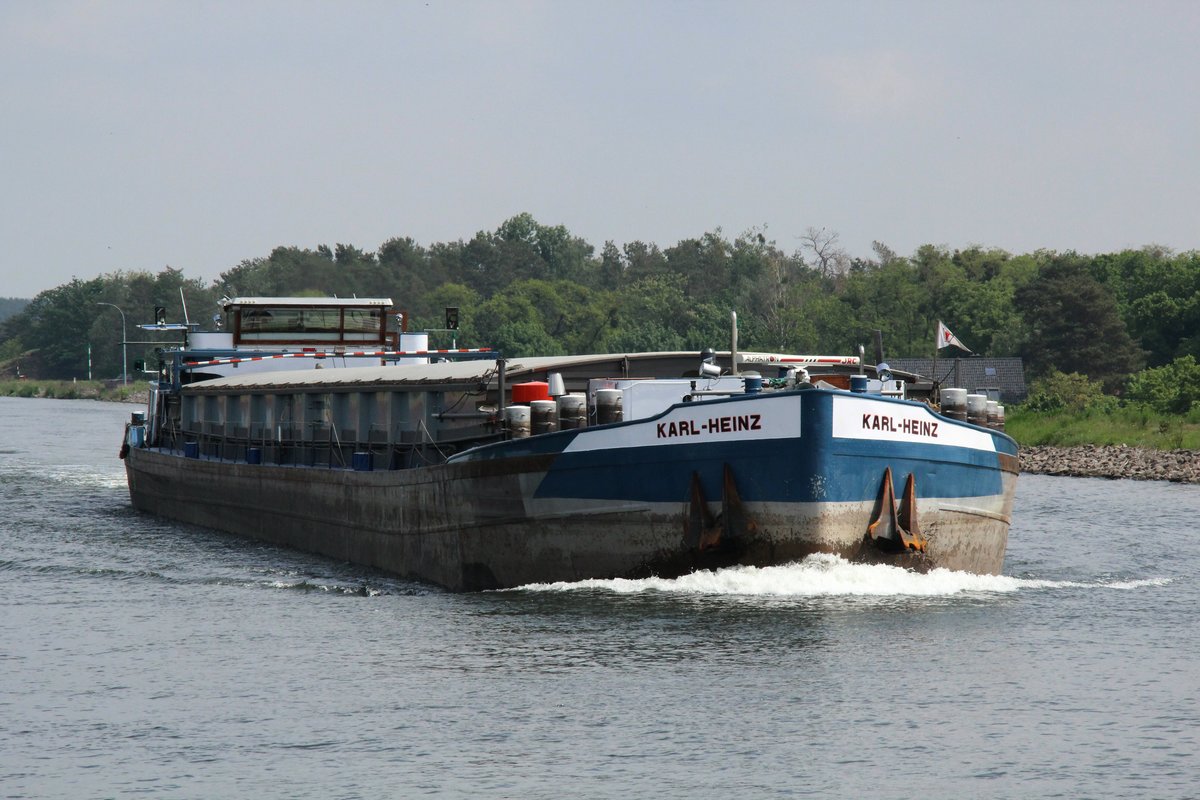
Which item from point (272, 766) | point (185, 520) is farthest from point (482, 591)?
point (185, 520)

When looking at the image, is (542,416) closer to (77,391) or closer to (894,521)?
(894,521)

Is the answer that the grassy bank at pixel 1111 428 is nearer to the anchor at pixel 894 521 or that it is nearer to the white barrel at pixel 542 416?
the anchor at pixel 894 521

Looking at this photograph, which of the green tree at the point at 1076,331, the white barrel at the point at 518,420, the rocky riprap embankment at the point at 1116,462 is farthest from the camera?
the green tree at the point at 1076,331

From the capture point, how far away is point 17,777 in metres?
A: 12.8

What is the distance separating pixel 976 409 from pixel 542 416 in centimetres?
621

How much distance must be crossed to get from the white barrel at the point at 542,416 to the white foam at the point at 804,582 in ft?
7.14

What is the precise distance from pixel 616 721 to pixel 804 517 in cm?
532

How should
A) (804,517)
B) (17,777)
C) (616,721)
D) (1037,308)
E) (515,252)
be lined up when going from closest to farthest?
(17,777) < (616,721) < (804,517) < (1037,308) < (515,252)

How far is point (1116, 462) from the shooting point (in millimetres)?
49781

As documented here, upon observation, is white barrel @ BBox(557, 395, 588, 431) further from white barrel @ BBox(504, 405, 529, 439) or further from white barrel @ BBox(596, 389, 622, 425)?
white barrel @ BBox(504, 405, 529, 439)

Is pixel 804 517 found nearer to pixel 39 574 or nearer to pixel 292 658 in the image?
pixel 292 658

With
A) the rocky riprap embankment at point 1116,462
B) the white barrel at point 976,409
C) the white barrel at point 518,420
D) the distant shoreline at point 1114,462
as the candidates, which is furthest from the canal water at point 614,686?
the rocky riprap embankment at point 1116,462

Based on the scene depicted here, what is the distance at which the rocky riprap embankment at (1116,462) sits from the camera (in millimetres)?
46312

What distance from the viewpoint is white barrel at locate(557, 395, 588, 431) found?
818 inches
